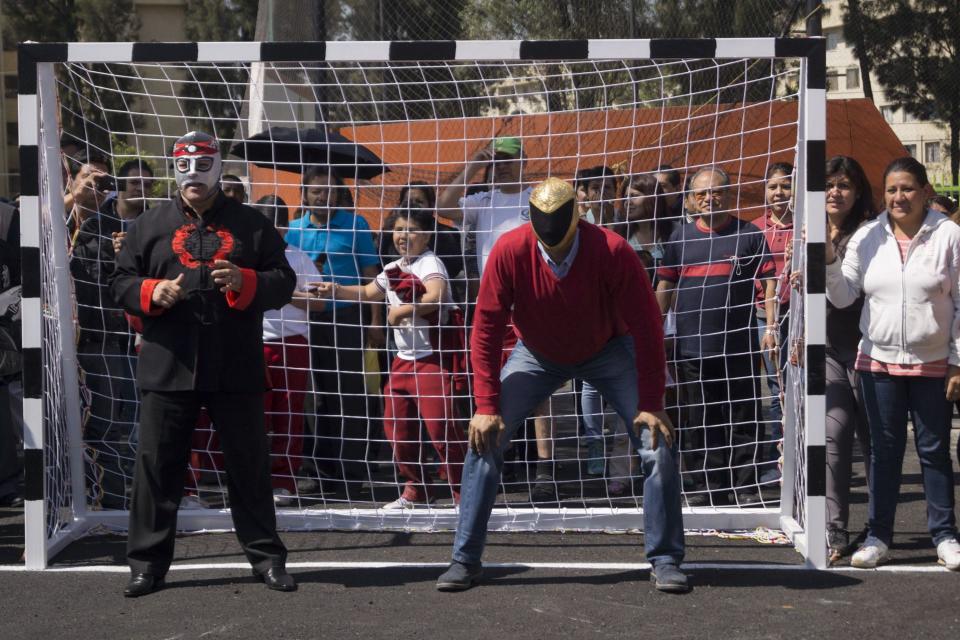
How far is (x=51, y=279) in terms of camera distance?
6.10m

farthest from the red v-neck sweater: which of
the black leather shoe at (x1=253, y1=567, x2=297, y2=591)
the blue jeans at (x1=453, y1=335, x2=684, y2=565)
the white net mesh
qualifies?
the white net mesh

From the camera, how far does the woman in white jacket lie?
5484mm

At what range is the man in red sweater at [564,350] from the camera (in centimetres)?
513

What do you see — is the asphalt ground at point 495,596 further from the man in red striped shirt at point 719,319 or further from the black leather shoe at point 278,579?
the man in red striped shirt at point 719,319

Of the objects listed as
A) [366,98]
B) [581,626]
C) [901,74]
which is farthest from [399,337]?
[901,74]

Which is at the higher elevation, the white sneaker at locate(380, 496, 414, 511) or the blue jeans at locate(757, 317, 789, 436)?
the blue jeans at locate(757, 317, 789, 436)

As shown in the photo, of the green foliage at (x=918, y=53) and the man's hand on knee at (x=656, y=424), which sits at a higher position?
the green foliage at (x=918, y=53)

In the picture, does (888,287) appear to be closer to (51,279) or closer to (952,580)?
(952,580)

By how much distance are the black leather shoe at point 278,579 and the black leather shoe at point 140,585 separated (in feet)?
1.55

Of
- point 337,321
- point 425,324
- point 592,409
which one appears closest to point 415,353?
point 425,324

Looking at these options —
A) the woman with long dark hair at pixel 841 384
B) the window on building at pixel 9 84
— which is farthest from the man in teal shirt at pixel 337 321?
the window on building at pixel 9 84

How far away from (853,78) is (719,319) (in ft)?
69.2

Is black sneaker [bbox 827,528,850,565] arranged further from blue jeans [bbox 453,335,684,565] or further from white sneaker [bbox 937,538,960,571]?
blue jeans [bbox 453,335,684,565]

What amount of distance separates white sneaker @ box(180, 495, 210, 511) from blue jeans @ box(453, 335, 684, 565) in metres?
2.05
